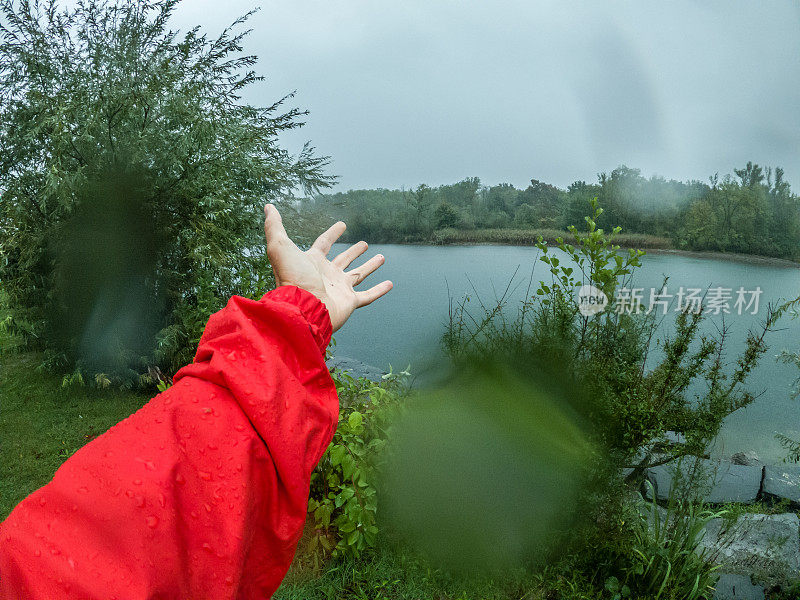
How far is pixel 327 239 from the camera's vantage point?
58.1 inches

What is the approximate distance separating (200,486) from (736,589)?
2.73 meters

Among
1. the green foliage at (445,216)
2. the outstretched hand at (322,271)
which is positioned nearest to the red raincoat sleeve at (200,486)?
the outstretched hand at (322,271)

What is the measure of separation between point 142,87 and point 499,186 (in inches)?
132

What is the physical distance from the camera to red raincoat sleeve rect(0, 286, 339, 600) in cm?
58

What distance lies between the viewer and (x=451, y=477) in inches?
90.4

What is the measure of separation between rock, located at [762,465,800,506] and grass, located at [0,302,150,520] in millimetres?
4757

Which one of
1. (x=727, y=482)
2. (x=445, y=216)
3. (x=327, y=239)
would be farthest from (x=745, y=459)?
(x=327, y=239)

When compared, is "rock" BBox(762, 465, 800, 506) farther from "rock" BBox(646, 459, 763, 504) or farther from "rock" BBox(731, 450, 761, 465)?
"rock" BBox(731, 450, 761, 465)

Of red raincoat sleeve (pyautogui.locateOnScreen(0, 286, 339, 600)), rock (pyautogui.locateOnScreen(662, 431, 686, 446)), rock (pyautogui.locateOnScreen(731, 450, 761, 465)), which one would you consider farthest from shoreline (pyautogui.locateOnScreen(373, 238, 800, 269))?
red raincoat sleeve (pyautogui.locateOnScreen(0, 286, 339, 600))

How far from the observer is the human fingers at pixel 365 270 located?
148 cm

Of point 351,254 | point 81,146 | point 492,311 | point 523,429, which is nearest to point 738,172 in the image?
point 492,311

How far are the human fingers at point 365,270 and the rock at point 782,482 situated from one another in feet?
10.2

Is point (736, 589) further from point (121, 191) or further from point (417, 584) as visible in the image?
point (121, 191)

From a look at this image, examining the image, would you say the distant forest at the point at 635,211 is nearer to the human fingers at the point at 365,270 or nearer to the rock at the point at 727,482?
the rock at the point at 727,482
